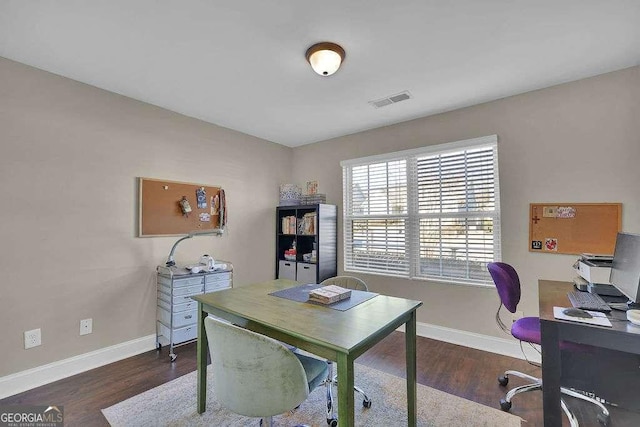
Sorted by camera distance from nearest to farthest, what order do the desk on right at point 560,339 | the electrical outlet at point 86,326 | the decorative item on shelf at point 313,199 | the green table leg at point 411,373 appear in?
the desk on right at point 560,339 < the green table leg at point 411,373 < the electrical outlet at point 86,326 < the decorative item on shelf at point 313,199

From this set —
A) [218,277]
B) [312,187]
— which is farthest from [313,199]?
[218,277]

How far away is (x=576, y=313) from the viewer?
1.49 m

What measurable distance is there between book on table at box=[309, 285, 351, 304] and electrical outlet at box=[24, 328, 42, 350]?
2.25m

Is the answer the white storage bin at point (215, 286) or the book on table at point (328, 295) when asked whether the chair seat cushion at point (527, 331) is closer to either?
the book on table at point (328, 295)

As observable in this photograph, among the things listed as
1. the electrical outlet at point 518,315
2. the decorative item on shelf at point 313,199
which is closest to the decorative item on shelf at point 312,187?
the decorative item on shelf at point 313,199

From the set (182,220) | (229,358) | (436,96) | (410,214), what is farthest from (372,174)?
(229,358)

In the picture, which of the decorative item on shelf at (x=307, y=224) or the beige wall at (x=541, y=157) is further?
the decorative item on shelf at (x=307, y=224)

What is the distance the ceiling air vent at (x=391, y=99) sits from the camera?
9.04 ft

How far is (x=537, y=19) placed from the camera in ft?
5.74

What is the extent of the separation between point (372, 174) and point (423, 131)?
0.80m

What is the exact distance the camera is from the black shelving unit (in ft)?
12.4

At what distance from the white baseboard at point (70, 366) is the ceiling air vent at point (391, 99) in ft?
10.8

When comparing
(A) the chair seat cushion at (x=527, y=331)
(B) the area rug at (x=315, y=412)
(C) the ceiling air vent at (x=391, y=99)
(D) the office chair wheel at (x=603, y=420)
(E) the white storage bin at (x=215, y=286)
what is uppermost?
(C) the ceiling air vent at (x=391, y=99)

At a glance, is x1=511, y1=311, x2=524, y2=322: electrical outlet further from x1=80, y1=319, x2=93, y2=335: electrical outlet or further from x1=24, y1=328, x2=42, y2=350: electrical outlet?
x1=24, y1=328, x2=42, y2=350: electrical outlet
